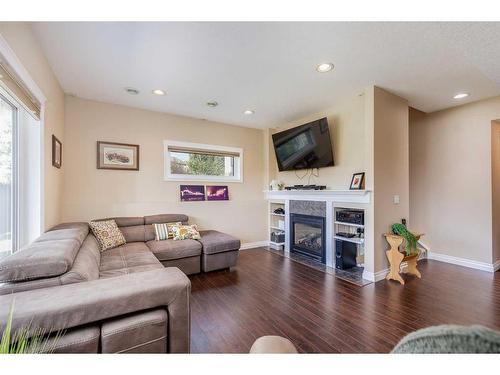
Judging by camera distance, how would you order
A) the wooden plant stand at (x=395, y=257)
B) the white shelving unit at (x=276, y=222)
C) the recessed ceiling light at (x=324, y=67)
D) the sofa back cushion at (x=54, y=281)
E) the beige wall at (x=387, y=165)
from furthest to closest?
the white shelving unit at (x=276, y=222), the beige wall at (x=387, y=165), the wooden plant stand at (x=395, y=257), the recessed ceiling light at (x=324, y=67), the sofa back cushion at (x=54, y=281)

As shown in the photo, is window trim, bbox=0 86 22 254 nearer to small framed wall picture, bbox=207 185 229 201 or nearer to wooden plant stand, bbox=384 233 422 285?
small framed wall picture, bbox=207 185 229 201

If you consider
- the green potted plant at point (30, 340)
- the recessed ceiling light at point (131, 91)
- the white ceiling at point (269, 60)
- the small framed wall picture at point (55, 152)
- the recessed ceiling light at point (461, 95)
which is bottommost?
the green potted plant at point (30, 340)

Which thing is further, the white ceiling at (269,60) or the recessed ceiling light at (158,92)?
the recessed ceiling light at (158,92)

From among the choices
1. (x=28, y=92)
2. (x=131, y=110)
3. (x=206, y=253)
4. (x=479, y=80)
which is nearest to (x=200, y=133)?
(x=131, y=110)

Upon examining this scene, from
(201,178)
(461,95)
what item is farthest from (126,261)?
(461,95)

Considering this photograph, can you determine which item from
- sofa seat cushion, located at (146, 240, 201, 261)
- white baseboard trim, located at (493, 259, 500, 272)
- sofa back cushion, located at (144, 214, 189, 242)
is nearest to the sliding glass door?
sofa seat cushion, located at (146, 240, 201, 261)

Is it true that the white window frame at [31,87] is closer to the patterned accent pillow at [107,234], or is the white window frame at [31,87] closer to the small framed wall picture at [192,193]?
the patterned accent pillow at [107,234]

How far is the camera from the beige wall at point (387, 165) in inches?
114

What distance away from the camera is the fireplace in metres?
3.56

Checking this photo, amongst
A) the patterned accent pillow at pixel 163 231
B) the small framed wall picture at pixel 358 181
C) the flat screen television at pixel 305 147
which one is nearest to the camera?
the small framed wall picture at pixel 358 181

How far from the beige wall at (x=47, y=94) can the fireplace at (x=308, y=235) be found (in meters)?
3.46

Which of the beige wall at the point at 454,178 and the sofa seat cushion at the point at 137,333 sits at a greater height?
the beige wall at the point at 454,178

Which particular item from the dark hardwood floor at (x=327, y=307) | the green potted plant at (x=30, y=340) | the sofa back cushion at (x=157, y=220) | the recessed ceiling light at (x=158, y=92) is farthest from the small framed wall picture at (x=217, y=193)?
the green potted plant at (x=30, y=340)

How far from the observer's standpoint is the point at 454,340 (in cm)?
45
